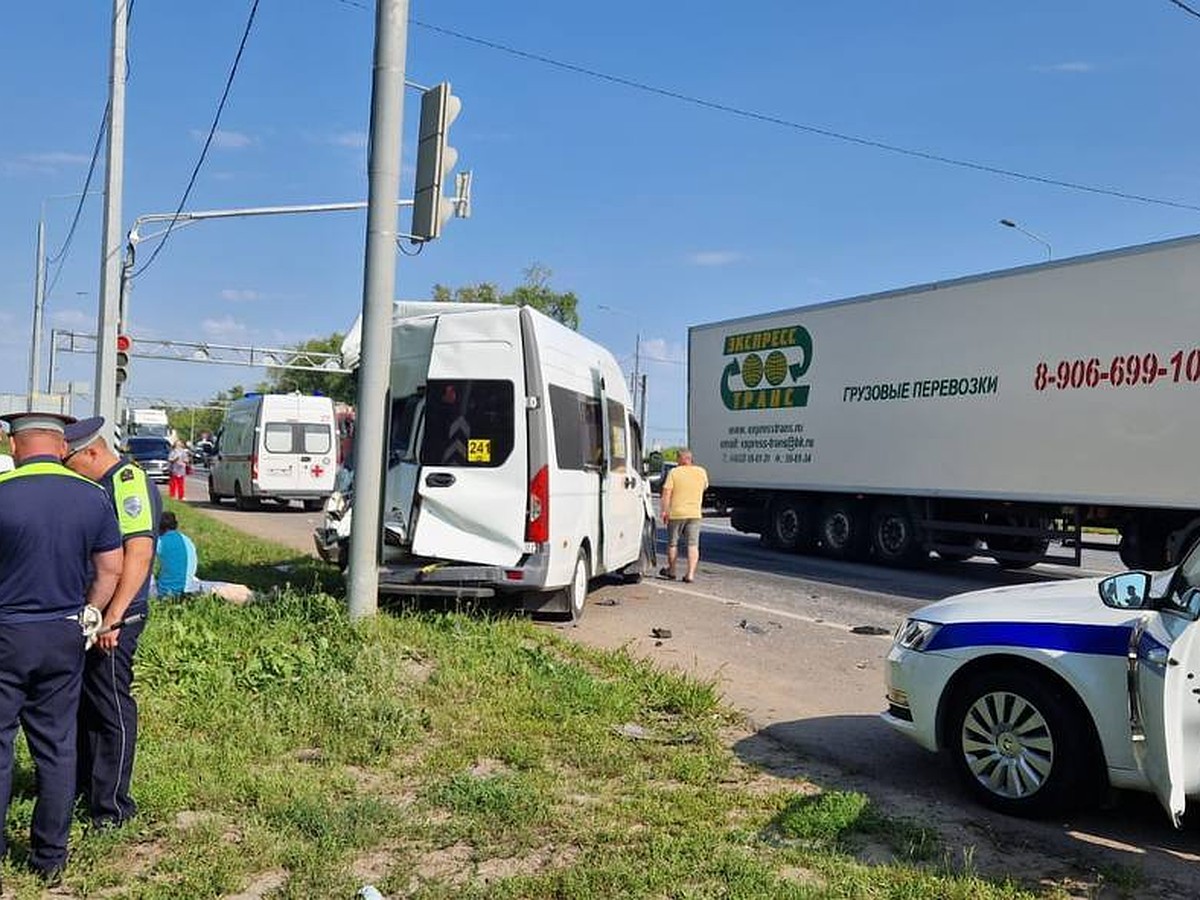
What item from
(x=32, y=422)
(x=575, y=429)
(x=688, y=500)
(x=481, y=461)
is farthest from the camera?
(x=688, y=500)

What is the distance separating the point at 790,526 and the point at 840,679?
402 inches

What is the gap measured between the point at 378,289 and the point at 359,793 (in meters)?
4.38

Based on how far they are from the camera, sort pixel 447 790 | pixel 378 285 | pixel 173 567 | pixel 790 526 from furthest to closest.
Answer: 1. pixel 790 526
2. pixel 173 567
3. pixel 378 285
4. pixel 447 790

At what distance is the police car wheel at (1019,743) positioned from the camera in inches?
190

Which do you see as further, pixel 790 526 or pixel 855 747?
pixel 790 526

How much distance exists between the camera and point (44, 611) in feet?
12.5

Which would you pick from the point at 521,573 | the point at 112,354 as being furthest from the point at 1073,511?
the point at 112,354

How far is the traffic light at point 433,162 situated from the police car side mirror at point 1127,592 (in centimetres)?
582

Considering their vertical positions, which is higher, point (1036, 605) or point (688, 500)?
point (688, 500)

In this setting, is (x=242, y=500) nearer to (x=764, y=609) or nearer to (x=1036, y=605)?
(x=764, y=609)

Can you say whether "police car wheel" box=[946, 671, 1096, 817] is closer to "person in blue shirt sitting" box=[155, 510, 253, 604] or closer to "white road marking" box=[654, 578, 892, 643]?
"white road marking" box=[654, 578, 892, 643]

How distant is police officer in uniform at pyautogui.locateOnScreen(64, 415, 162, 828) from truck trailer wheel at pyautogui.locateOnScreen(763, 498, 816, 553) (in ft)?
46.9

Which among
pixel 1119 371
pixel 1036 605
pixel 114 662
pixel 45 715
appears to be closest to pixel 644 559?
pixel 1119 371

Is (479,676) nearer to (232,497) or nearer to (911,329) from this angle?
(911,329)
